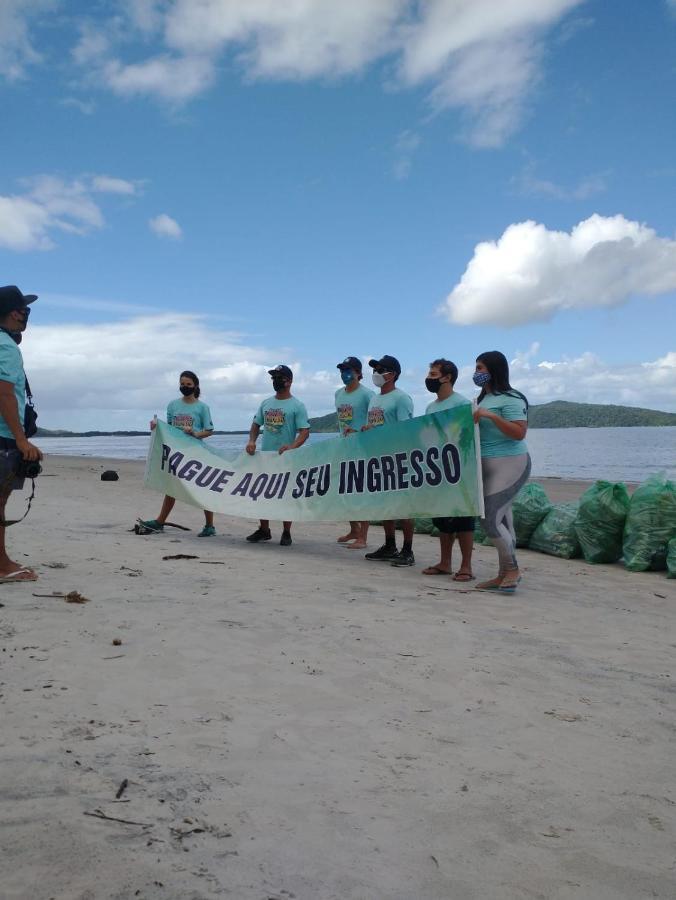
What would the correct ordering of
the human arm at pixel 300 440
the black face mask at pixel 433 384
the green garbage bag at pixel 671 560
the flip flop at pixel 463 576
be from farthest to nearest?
the human arm at pixel 300 440
the green garbage bag at pixel 671 560
the black face mask at pixel 433 384
the flip flop at pixel 463 576

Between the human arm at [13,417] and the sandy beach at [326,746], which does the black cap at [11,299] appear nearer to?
the human arm at [13,417]

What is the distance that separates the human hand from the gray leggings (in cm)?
310

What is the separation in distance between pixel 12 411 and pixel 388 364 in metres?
3.41

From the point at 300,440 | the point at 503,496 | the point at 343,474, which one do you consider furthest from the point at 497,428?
the point at 300,440

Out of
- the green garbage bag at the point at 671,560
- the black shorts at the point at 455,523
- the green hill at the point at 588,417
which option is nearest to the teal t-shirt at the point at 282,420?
the black shorts at the point at 455,523

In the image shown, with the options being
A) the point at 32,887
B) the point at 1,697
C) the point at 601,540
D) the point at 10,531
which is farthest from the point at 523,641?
the point at 10,531

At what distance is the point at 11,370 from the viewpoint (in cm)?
416

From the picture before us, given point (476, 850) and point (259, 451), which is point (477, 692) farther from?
point (259, 451)

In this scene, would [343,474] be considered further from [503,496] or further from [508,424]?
[508,424]

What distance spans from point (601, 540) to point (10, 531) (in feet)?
18.2

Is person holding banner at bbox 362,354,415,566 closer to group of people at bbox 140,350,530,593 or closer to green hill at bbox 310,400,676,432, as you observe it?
group of people at bbox 140,350,530,593

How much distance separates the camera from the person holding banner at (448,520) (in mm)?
5641

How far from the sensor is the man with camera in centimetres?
415

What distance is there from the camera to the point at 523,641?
385 cm
